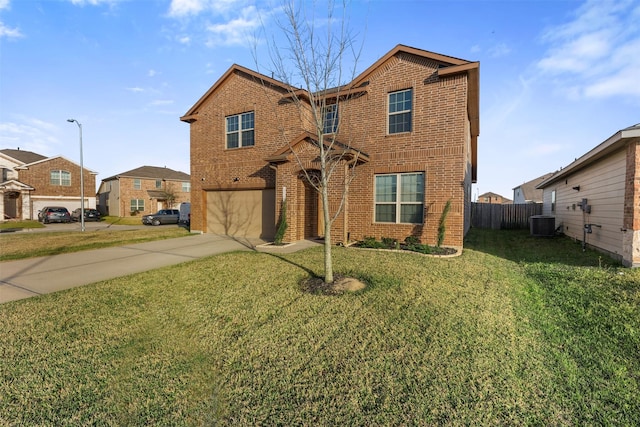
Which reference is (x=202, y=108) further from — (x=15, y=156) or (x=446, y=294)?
(x=15, y=156)

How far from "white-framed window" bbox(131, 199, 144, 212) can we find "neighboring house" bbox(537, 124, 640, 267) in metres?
41.8

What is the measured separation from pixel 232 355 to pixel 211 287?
260cm

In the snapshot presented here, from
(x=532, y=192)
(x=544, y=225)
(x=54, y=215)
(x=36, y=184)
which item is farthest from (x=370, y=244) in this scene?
(x=532, y=192)

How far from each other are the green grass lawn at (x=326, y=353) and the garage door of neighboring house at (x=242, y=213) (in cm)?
686

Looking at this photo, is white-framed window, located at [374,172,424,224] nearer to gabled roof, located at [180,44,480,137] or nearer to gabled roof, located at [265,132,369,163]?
gabled roof, located at [265,132,369,163]

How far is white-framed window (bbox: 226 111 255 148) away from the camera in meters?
13.1

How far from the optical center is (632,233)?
673cm

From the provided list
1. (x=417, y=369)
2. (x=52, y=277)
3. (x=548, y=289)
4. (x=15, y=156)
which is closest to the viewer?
(x=417, y=369)

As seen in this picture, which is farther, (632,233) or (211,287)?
(632,233)

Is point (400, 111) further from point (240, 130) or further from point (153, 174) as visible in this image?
point (153, 174)

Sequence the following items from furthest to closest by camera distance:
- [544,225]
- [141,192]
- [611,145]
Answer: [141,192] < [544,225] < [611,145]

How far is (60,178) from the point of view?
31.6m

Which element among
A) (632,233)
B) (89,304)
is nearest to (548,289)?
(632,233)

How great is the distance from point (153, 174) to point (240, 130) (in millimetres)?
31413
